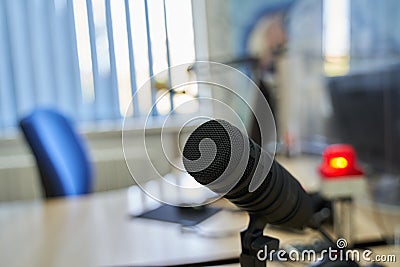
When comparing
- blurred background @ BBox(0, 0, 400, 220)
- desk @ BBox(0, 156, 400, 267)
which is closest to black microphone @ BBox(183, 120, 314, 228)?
desk @ BBox(0, 156, 400, 267)

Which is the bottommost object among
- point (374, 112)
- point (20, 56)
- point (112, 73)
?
point (374, 112)

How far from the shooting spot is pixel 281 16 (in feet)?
8.87

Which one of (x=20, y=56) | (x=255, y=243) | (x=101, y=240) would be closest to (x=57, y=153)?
(x=101, y=240)

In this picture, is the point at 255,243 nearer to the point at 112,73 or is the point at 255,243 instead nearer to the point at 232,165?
the point at 232,165

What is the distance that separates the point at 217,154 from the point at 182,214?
33.7 inches

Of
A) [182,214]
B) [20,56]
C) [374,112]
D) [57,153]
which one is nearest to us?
[182,214]

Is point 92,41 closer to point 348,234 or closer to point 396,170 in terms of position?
point 396,170

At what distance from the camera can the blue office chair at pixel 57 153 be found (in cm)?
186

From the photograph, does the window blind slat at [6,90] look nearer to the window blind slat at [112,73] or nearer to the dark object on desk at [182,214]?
the window blind slat at [112,73]

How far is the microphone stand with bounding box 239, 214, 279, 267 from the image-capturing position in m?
0.63

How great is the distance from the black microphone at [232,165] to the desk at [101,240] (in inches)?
12.6

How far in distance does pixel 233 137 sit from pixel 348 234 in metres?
0.73

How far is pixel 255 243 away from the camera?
63 centimetres

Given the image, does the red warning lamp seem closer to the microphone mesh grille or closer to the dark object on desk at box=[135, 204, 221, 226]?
the dark object on desk at box=[135, 204, 221, 226]
